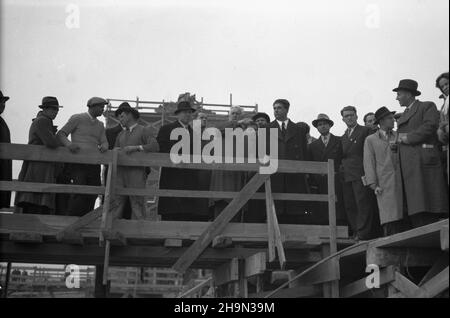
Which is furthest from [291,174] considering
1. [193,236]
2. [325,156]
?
[193,236]

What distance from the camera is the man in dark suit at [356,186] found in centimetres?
898

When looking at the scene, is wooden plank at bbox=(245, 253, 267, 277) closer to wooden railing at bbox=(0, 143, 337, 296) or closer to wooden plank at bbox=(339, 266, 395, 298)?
wooden railing at bbox=(0, 143, 337, 296)

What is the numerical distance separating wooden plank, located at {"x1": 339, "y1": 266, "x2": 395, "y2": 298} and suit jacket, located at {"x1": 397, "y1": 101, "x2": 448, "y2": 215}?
2.51 ft

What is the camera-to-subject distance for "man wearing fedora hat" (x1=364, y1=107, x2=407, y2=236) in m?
8.10

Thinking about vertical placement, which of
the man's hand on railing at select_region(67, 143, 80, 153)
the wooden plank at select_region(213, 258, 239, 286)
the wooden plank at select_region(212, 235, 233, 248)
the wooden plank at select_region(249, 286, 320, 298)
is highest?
the man's hand on railing at select_region(67, 143, 80, 153)

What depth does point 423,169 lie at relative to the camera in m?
7.75

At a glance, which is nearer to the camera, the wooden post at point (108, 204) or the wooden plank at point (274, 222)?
the wooden post at point (108, 204)

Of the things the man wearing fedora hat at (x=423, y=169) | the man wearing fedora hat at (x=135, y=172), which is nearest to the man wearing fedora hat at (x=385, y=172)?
the man wearing fedora hat at (x=423, y=169)

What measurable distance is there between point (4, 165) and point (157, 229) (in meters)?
2.21

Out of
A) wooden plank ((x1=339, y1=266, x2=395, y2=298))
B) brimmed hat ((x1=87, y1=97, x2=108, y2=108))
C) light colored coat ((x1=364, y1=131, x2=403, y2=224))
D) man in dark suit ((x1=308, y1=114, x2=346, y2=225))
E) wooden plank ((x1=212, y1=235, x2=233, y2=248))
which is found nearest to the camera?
wooden plank ((x1=339, y1=266, x2=395, y2=298))

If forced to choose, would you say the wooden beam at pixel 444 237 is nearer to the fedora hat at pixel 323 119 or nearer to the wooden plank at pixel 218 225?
the wooden plank at pixel 218 225

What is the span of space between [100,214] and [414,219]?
3973 mm

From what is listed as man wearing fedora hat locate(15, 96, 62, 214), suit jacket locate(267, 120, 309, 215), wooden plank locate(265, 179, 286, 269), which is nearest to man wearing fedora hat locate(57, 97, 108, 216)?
man wearing fedora hat locate(15, 96, 62, 214)

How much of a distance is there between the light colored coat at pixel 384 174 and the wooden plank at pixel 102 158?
0.94 meters
